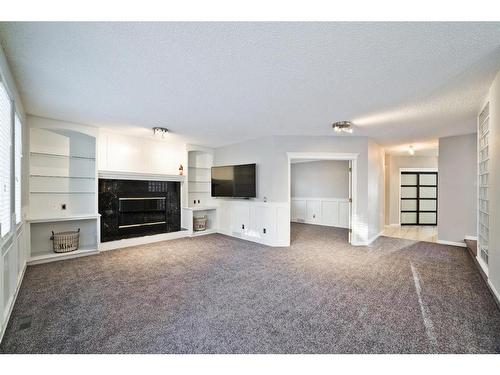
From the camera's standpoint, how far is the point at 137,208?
16.5 ft

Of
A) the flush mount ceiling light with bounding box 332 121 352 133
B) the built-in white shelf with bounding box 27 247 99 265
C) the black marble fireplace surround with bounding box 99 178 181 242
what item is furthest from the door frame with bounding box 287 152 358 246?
the built-in white shelf with bounding box 27 247 99 265

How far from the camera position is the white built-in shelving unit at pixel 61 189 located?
3.88 metres

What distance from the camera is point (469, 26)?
1.56 meters

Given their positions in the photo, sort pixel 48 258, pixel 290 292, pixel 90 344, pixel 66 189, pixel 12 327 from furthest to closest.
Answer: pixel 66 189, pixel 48 258, pixel 290 292, pixel 12 327, pixel 90 344

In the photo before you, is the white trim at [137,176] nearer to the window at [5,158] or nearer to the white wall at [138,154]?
the white wall at [138,154]

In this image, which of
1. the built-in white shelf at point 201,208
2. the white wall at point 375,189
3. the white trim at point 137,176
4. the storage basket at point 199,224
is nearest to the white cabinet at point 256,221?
the built-in white shelf at point 201,208

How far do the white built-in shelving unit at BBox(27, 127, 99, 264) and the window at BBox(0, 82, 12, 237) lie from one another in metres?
1.54

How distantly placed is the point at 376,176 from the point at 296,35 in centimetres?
479

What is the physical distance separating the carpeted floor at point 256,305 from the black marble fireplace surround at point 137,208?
0.88 meters

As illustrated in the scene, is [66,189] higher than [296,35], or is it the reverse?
[296,35]

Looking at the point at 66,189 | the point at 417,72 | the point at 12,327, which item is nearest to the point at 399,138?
the point at 417,72

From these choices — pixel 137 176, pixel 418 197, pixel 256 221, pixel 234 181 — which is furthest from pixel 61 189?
pixel 418 197

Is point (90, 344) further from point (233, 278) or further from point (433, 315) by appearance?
point (433, 315)

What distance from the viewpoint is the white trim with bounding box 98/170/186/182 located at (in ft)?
14.8
